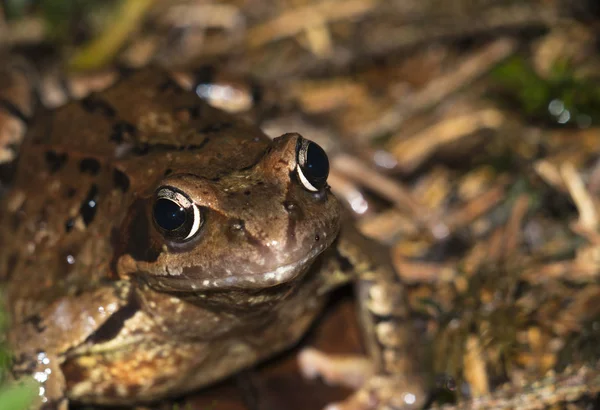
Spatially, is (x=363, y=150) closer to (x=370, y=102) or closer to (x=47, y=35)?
(x=370, y=102)

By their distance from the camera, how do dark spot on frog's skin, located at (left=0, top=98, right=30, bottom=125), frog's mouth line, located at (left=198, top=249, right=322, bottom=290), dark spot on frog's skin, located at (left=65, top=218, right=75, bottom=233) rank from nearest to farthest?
frog's mouth line, located at (left=198, top=249, right=322, bottom=290), dark spot on frog's skin, located at (left=65, top=218, right=75, bottom=233), dark spot on frog's skin, located at (left=0, top=98, right=30, bottom=125)

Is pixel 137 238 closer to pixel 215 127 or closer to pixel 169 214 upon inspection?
pixel 169 214

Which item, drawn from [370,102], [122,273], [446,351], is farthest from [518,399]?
[370,102]

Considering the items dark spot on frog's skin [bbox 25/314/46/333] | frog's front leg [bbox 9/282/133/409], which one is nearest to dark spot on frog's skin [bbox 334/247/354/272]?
frog's front leg [bbox 9/282/133/409]

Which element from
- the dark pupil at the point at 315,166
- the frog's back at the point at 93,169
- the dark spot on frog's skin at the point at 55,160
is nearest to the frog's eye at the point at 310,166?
the dark pupil at the point at 315,166

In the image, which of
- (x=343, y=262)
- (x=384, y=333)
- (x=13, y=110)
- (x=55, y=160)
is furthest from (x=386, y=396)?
(x=13, y=110)

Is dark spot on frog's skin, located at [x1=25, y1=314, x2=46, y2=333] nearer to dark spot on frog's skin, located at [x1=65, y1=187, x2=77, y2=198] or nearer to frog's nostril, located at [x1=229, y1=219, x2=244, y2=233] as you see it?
dark spot on frog's skin, located at [x1=65, y1=187, x2=77, y2=198]
